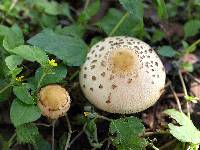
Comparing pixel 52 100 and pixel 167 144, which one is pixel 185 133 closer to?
pixel 167 144

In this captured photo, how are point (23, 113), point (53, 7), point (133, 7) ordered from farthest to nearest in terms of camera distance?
point (53, 7), point (133, 7), point (23, 113)

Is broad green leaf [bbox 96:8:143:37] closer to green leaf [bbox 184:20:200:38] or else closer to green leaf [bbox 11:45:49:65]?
green leaf [bbox 184:20:200:38]

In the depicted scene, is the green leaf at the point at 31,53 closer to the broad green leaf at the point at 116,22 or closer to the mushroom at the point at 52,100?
the mushroom at the point at 52,100

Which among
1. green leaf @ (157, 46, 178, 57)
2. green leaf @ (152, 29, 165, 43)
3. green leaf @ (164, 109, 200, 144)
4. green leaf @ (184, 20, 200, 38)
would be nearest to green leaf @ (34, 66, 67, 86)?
green leaf @ (164, 109, 200, 144)

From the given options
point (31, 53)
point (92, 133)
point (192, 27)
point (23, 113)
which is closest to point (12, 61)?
point (31, 53)

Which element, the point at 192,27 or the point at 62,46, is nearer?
the point at 62,46

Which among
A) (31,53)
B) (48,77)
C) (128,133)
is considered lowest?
(128,133)

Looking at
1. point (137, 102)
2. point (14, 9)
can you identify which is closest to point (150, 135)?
point (137, 102)
